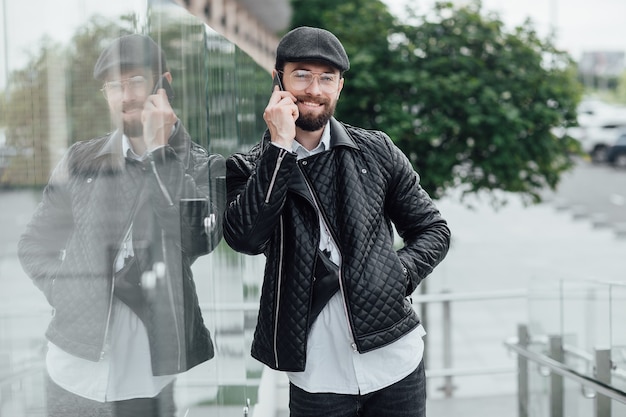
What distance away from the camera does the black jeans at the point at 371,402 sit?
7.67 ft

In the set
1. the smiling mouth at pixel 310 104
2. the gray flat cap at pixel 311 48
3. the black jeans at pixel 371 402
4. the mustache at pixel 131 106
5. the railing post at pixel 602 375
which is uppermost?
the gray flat cap at pixel 311 48

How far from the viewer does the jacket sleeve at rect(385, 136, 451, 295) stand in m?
2.41

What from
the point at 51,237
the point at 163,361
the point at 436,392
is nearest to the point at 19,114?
the point at 51,237

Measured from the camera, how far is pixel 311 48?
2.29 meters

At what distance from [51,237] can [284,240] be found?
984 mm

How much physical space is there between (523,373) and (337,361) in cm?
337

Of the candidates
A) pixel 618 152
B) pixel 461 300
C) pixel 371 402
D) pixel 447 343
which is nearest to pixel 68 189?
pixel 371 402

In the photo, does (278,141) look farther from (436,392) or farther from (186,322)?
(436,392)

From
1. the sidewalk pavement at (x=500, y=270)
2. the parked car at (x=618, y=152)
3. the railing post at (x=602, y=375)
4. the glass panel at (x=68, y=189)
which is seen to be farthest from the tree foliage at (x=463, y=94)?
the parked car at (x=618, y=152)

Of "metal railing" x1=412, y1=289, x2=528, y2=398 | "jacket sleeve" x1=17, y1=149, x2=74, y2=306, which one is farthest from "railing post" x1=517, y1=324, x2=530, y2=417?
"jacket sleeve" x1=17, y1=149, x2=74, y2=306

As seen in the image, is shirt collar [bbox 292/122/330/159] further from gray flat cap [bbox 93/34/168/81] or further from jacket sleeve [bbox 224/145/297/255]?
gray flat cap [bbox 93/34/168/81]

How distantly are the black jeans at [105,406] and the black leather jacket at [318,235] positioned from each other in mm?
479

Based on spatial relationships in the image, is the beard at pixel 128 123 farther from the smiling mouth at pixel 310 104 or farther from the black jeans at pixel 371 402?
the black jeans at pixel 371 402

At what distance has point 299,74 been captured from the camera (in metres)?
2.32
